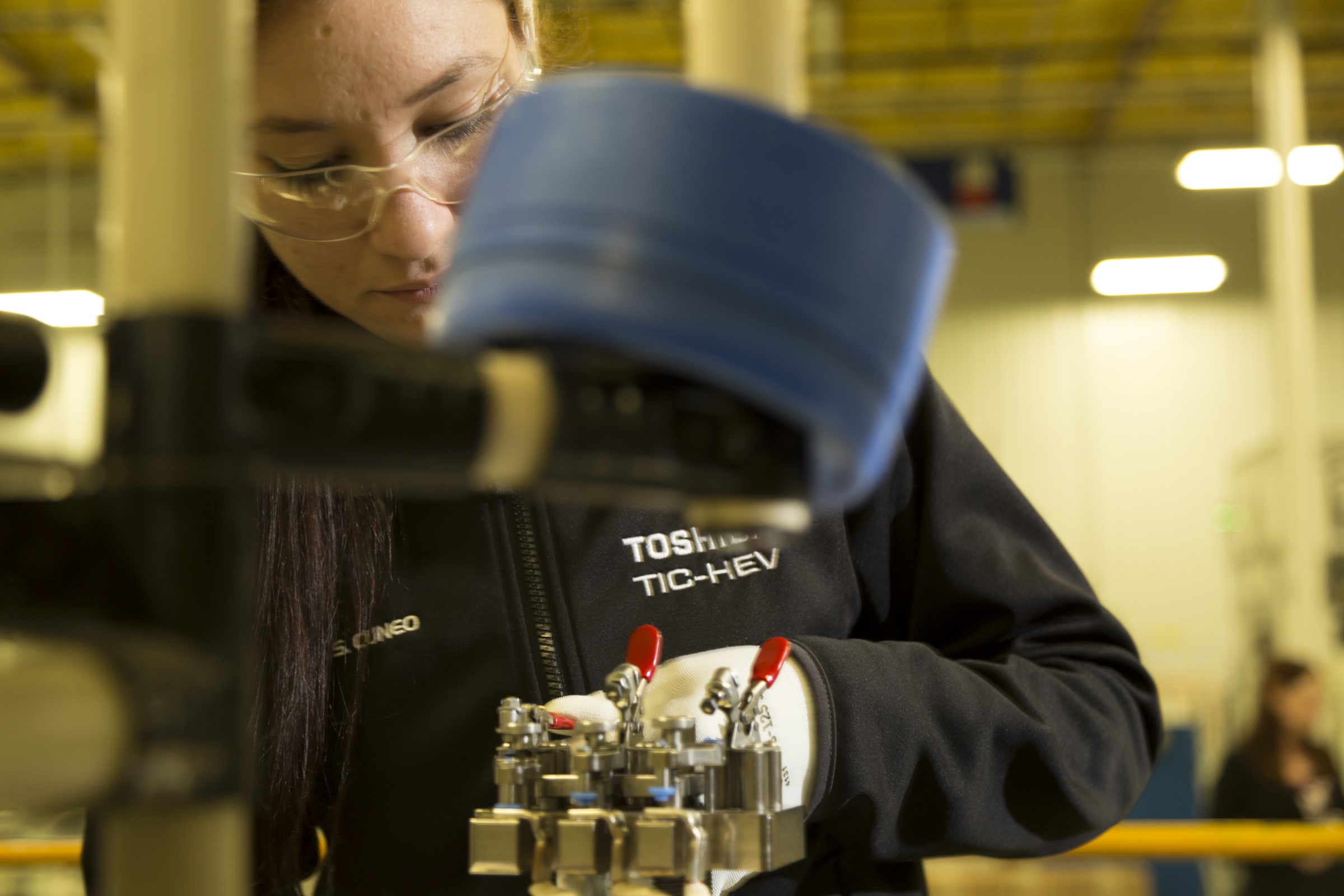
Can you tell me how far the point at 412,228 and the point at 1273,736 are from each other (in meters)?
5.02

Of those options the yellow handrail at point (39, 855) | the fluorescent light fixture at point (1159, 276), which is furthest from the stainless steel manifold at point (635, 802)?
the fluorescent light fixture at point (1159, 276)

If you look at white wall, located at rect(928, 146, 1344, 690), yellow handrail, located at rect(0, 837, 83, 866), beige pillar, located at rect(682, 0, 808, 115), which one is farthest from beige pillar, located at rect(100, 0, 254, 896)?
white wall, located at rect(928, 146, 1344, 690)

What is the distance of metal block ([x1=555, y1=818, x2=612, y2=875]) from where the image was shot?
598 mm

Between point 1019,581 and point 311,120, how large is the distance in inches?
24.3

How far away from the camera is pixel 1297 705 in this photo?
16.6 ft

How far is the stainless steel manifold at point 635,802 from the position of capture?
59 centimetres

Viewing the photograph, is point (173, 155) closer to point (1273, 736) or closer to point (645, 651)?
point (645, 651)

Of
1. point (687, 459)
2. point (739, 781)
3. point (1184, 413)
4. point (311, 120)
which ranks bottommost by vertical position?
point (739, 781)

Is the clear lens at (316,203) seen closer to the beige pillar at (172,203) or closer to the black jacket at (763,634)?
the black jacket at (763,634)

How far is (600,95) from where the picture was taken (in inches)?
11.6

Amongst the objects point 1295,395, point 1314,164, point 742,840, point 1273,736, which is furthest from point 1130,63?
point 742,840

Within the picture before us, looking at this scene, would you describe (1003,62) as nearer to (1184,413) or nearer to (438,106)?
(1184,413)

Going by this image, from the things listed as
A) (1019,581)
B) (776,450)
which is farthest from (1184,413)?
A: (776,450)

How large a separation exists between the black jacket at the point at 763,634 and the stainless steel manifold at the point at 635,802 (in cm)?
26
